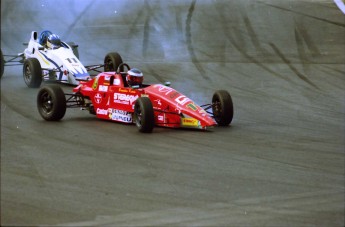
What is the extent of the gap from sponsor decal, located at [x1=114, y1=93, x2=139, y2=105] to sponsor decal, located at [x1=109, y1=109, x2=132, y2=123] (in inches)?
5.3

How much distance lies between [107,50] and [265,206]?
10479mm

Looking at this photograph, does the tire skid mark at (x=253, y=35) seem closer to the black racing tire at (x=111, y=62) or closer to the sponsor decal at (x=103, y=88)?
the black racing tire at (x=111, y=62)

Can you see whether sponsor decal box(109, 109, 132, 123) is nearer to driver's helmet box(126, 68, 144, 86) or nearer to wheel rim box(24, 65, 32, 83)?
driver's helmet box(126, 68, 144, 86)

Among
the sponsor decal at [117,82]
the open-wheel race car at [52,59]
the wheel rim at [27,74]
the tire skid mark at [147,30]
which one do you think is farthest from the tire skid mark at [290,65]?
the wheel rim at [27,74]

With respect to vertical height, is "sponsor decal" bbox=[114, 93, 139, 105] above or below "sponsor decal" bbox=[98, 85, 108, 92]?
below

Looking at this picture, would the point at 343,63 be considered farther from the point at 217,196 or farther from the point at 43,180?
the point at 43,180

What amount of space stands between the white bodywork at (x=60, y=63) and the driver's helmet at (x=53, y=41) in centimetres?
8

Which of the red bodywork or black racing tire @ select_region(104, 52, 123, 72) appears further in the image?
black racing tire @ select_region(104, 52, 123, 72)

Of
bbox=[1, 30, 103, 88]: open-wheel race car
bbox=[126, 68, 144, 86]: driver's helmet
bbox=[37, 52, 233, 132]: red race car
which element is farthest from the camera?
bbox=[1, 30, 103, 88]: open-wheel race car

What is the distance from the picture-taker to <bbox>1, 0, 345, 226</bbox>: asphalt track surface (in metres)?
6.69

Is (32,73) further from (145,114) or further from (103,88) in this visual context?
(145,114)

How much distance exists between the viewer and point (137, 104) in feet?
33.9

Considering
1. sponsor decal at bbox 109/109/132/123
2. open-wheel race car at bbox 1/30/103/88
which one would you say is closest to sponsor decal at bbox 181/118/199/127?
sponsor decal at bbox 109/109/132/123

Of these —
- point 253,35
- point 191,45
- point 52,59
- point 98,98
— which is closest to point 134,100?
point 98,98
